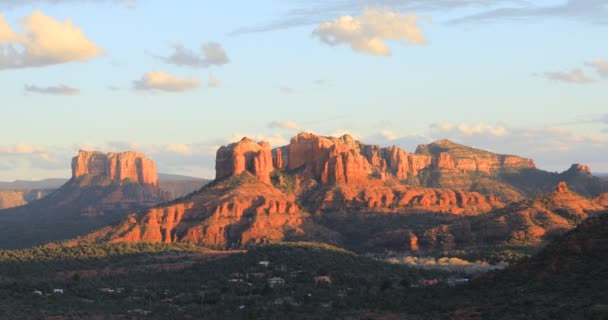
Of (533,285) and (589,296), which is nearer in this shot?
(589,296)

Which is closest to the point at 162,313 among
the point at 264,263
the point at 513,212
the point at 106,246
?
the point at 264,263

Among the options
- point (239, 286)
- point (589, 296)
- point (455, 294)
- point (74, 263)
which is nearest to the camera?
point (589, 296)

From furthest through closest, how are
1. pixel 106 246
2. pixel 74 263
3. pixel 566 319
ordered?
pixel 106 246 → pixel 74 263 → pixel 566 319

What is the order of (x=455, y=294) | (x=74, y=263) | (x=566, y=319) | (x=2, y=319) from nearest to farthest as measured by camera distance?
(x=566, y=319), (x=2, y=319), (x=455, y=294), (x=74, y=263)

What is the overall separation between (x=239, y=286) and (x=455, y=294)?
3909 cm

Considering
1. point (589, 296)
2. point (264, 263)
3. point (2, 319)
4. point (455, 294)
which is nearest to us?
point (589, 296)

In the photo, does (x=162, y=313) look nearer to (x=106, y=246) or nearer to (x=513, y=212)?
(x=106, y=246)

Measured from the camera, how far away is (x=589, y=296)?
251ft

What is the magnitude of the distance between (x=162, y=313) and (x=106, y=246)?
97455 millimetres

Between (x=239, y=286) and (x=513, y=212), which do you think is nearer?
(x=239, y=286)

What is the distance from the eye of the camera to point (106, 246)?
614ft

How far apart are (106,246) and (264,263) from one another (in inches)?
2066

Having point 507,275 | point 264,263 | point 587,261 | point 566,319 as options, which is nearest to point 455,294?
point 507,275

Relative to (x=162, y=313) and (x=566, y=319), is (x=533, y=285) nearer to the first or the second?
(x=566, y=319)
